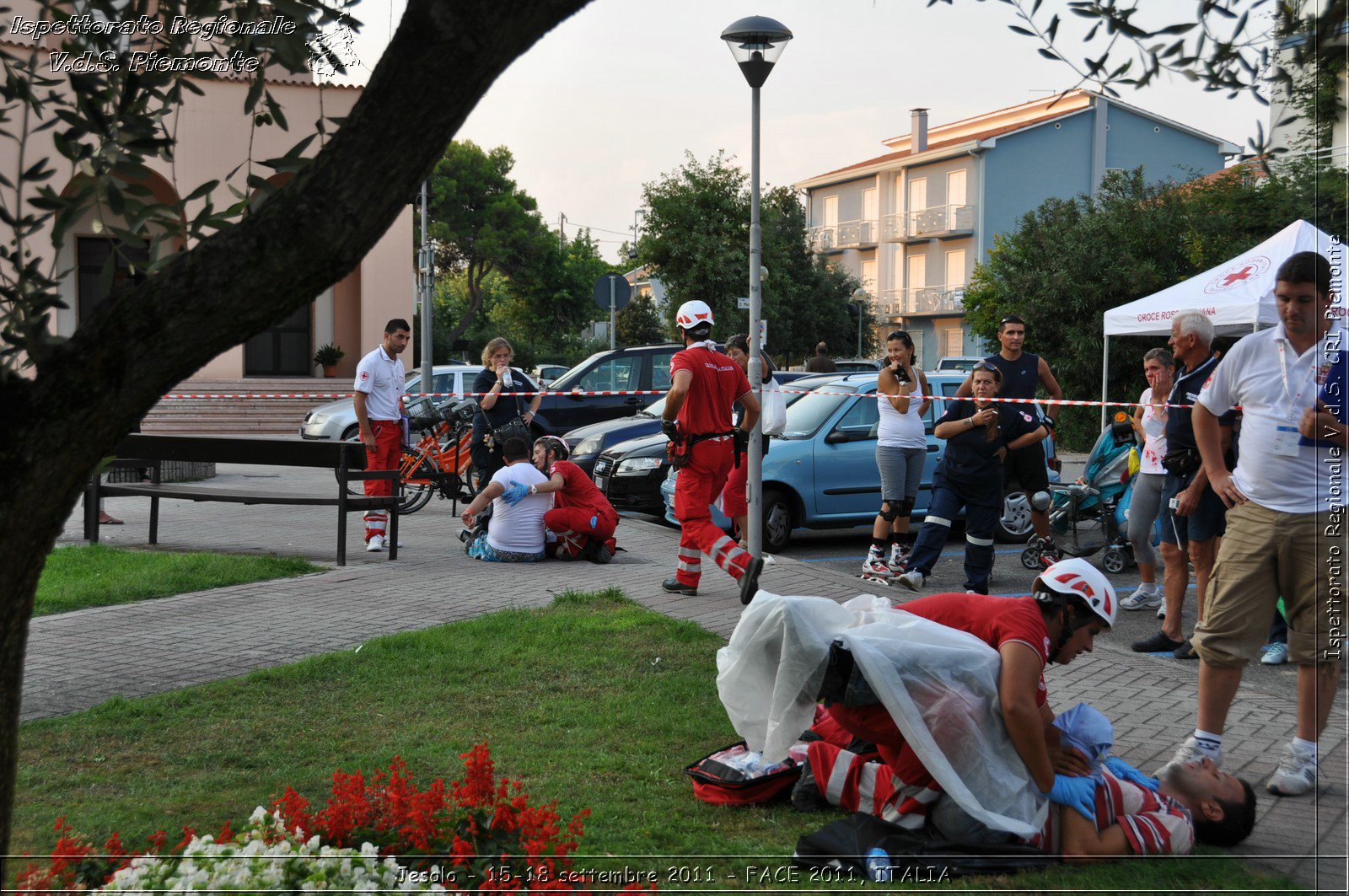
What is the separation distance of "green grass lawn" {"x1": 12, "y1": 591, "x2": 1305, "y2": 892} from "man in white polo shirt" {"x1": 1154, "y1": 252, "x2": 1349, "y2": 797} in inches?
40.6

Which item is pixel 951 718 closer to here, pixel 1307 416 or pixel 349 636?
pixel 1307 416

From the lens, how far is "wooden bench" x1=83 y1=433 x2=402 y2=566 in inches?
423

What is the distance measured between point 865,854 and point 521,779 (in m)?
1.56

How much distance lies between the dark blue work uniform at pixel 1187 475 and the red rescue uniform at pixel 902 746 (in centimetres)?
325

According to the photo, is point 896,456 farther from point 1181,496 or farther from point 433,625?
point 433,625

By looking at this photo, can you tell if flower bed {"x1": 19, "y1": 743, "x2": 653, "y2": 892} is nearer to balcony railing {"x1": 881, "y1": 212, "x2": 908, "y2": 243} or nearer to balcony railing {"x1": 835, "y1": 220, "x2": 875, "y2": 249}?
balcony railing {"x1": 881, "y1": 212, "x2": 908, "y2": 243}

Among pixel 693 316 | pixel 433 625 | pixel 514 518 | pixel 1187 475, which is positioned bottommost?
pixel 433 625

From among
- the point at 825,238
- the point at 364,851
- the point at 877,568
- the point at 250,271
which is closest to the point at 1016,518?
the point at 877,568

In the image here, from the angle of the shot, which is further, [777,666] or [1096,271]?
[1096,271]

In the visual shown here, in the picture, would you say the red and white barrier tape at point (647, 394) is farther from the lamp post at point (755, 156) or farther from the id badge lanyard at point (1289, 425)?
the id badge lanyard at point (1289, 425)

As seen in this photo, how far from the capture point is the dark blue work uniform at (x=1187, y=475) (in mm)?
7180

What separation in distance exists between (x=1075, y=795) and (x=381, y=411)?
8.62 meters

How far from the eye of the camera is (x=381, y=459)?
1160 centimetres

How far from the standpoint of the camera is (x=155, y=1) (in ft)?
12.2
